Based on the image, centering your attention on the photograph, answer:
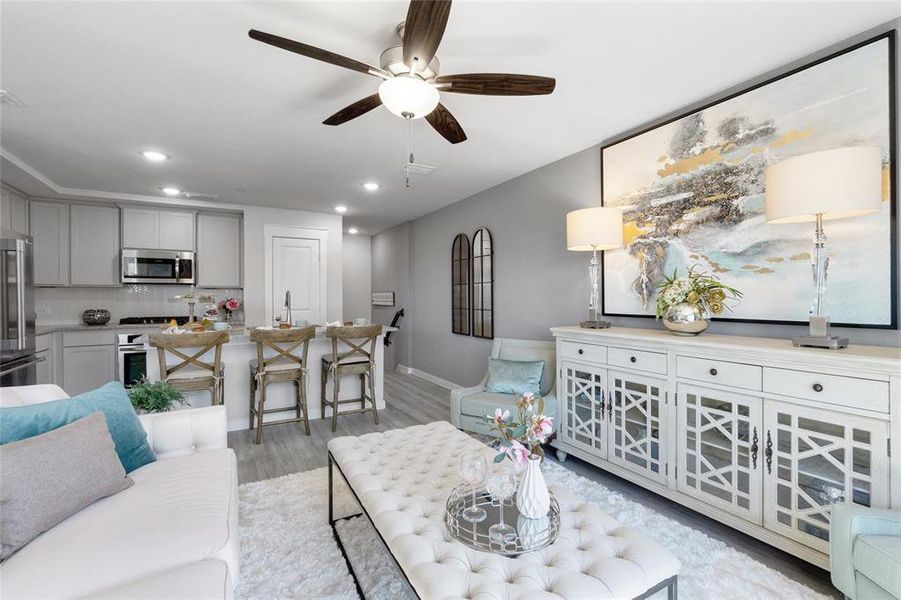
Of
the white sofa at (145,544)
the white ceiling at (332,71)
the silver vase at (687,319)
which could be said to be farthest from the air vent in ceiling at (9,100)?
the silver vase at (687,319)

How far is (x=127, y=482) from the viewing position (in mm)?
1627

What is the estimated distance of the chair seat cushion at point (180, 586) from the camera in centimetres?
104

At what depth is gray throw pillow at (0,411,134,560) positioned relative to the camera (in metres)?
1.26

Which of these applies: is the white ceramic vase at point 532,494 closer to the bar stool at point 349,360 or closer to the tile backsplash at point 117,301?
the bar stool at point 349,360

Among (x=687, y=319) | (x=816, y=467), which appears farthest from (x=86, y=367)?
(x=816, y=467)

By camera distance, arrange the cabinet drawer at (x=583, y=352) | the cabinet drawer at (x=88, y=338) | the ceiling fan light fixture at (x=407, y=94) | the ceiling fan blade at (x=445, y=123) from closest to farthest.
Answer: the ceiling fan light fixture at (x=407, y=94), the ceiling fan blade at (x=445, y=123), the cabinet drawer at (x=583, y=352), the cabinet drawer at (x=88, y=338)

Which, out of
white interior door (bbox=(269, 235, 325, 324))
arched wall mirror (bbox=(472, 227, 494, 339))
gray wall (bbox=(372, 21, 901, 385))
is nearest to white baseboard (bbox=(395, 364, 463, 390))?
gray wall (bbox=(372, 21, 901, 385))

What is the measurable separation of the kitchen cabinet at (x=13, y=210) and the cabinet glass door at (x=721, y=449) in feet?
19.7

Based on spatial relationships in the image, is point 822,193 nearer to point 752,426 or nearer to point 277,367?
point 752,426

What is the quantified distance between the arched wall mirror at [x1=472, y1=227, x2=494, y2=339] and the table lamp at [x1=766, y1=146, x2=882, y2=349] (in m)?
2.90

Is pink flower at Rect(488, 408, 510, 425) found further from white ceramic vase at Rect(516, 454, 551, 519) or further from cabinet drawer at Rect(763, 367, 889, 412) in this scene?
cabinet drawer at Rect(763, 367, 889, 412)

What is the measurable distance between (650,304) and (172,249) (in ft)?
18.7

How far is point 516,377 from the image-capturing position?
3.31 metres

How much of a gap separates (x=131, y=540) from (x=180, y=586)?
1.21 feet
